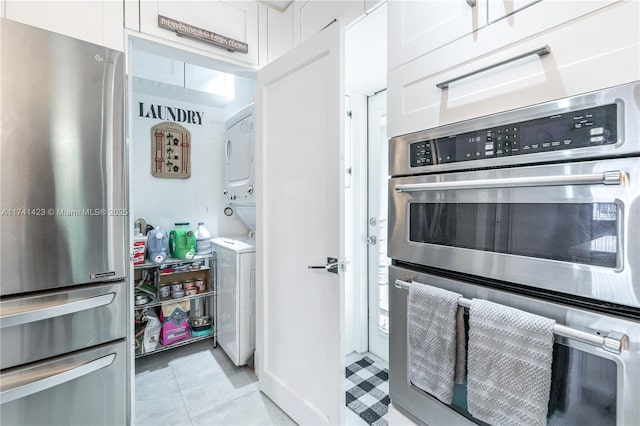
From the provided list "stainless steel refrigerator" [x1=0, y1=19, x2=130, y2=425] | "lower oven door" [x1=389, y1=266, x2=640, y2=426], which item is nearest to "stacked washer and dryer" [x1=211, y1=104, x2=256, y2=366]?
"stainless steel refrigerator" [x1=0, y1=19, x2=130, y2=425]

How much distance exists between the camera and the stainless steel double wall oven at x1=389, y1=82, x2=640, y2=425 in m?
0.62

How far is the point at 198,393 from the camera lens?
190 centimetres

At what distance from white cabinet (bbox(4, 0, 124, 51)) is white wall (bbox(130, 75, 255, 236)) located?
3.62 ft

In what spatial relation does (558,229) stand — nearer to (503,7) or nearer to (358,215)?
(503,7)

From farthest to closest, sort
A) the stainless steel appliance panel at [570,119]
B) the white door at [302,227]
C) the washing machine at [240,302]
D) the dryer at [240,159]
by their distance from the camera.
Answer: the dryer at [240,159] < the washing machine at [240,302] < the white door at [302,227] < the stainless steel appliance panel at [570,119]

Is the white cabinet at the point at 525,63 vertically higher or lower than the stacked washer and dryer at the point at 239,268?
higher

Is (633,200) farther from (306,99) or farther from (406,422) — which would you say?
(306,99)

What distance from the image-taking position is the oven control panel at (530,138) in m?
0.65

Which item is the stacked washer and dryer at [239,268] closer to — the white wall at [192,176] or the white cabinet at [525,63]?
the white wall at [192,176]

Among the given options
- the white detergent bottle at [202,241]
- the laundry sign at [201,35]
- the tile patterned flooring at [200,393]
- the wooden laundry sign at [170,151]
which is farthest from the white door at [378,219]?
the wooden laundry sign at [170,151]

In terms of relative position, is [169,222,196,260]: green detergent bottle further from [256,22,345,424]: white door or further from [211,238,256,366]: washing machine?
[256,22,345,424]: white door

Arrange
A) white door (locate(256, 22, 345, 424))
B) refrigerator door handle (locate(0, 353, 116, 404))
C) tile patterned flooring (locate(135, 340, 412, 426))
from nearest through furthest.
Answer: refrigerator door handle (locate(0, 353, 116, 404)) < white door (locate(256, 22, 345, 424)) < tile patterned flooring (locate(135, 340, 412, 426))

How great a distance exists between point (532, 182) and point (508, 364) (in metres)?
0.47

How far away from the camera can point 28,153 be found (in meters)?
1.05
